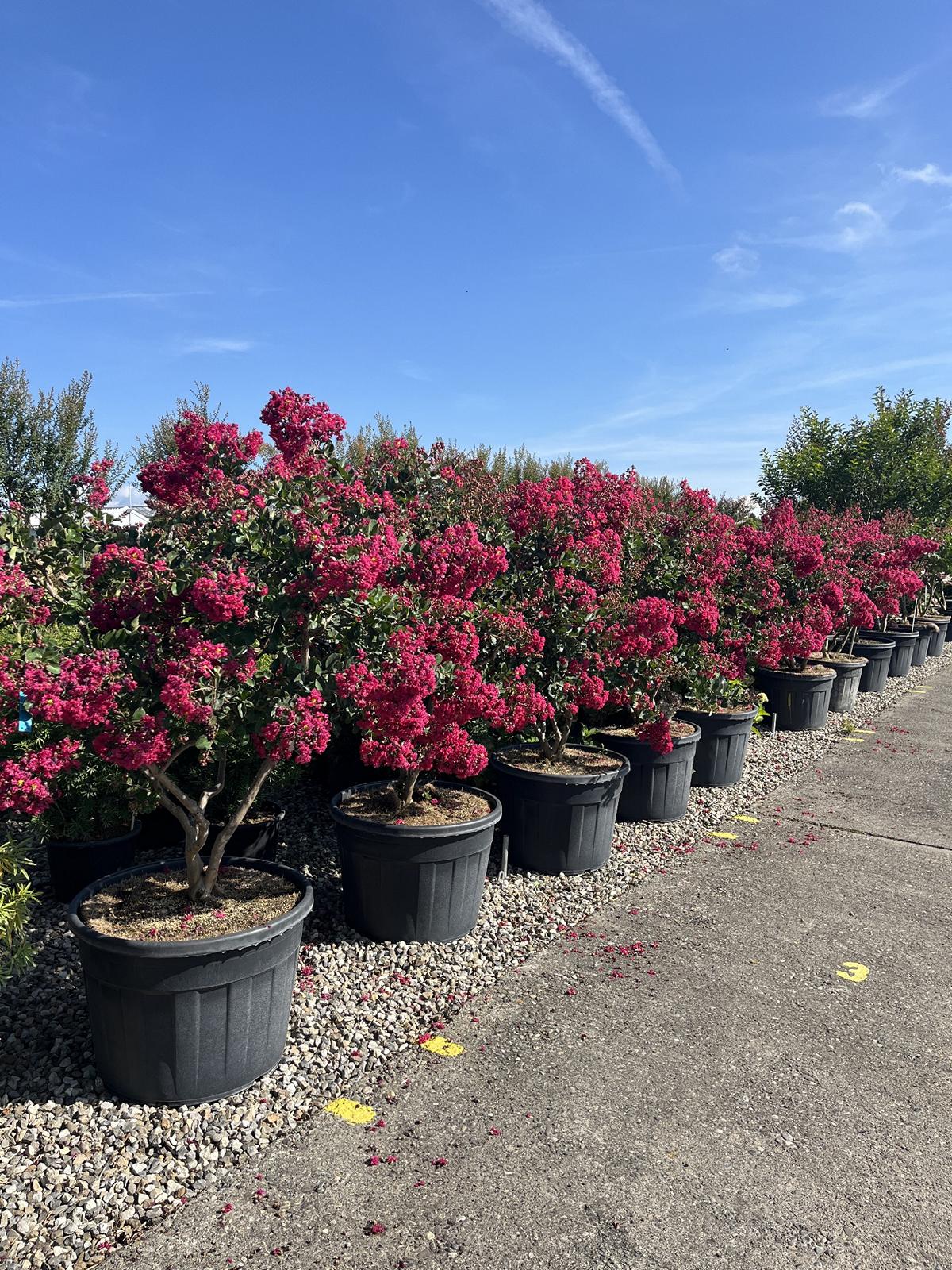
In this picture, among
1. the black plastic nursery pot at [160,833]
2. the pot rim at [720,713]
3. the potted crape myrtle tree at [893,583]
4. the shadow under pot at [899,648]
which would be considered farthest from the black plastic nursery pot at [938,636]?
the black plastic nursery pot at [160,833]

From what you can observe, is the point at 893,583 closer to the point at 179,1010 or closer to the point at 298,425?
the point at 298,425

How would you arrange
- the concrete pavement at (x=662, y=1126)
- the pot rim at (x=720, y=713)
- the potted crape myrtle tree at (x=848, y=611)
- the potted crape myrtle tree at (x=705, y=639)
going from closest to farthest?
the concrete pavement at (x=662, y=1126), the potted crape myrtle tree at (x=705, y=639), the pot rim at (x=720, y=713), the potted crape myrtle tree at (x=848, y=611)

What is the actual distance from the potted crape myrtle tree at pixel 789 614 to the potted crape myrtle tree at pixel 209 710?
494cm

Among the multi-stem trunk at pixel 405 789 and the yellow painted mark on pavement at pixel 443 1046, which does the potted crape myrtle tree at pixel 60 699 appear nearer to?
the multi-stem trunk at pixel 405 789

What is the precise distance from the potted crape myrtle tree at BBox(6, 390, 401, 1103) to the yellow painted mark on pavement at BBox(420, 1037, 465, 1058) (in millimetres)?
535

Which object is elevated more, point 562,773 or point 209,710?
point 209,710

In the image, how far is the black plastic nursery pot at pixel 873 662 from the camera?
1132cm

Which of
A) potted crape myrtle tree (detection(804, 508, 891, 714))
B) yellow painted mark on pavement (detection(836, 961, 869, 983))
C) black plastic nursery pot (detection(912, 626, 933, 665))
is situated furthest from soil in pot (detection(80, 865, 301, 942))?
black plastic nursery pot (detection(912, 626, 933, 665))

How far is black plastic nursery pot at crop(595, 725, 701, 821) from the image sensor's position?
561cm

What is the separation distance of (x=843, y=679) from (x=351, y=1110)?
8.67 m

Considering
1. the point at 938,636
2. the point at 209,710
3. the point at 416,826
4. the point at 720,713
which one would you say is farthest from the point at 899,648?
the point at 209,710

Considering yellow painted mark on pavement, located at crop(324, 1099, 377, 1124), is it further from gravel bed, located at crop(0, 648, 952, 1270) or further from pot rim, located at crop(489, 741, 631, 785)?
pot rim, located at crop(489, 741, 631, 785)

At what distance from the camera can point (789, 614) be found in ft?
26.2

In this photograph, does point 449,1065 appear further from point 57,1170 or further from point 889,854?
point 889,854
